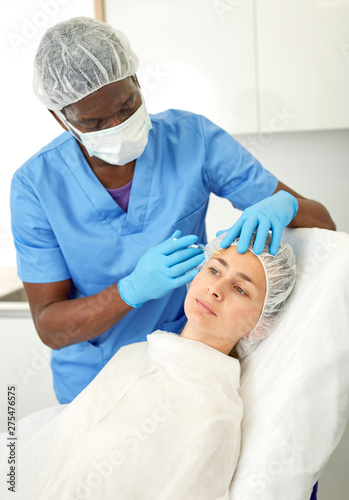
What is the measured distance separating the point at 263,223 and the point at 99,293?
1.49 ft

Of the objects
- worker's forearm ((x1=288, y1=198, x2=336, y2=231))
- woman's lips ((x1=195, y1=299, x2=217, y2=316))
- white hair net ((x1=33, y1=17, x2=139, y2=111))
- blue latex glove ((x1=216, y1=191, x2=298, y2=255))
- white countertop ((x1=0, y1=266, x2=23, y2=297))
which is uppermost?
white hair net ((x1=33, y1=17, x2=139, y2=111))

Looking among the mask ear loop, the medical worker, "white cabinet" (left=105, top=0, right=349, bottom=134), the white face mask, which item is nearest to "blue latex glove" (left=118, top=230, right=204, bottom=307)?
the medical worker

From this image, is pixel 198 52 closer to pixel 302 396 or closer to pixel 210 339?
pixel 210 339

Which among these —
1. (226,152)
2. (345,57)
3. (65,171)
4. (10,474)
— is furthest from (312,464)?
(345,57)

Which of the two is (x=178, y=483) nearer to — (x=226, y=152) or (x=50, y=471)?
(x=50, y=471)

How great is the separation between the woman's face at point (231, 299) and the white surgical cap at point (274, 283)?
0.05ft

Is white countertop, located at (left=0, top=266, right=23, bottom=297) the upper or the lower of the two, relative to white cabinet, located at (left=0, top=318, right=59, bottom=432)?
upper

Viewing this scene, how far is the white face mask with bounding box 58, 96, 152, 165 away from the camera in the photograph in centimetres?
126

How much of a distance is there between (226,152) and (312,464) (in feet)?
2.76

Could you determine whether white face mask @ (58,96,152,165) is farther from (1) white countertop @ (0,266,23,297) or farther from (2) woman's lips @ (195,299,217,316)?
(1) white countertop @ (0,266,23,297)

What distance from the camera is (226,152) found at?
1.46 meters

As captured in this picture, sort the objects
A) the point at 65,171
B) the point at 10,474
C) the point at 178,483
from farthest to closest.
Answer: the point at 65,171 → the point at 10,474 → the point at 178,483

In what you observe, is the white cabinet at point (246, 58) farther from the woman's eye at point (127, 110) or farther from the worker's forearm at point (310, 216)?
the woman's eye at point (127, 110)

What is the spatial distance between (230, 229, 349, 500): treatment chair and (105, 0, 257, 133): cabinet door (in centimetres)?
118
